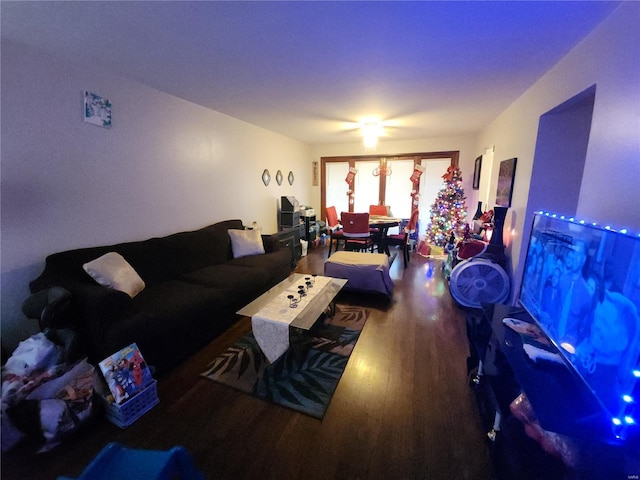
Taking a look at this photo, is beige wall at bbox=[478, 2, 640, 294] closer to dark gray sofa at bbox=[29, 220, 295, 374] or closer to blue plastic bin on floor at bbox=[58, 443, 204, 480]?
blue plastic bin on floor at bbox=[58, 443, 204, 480]

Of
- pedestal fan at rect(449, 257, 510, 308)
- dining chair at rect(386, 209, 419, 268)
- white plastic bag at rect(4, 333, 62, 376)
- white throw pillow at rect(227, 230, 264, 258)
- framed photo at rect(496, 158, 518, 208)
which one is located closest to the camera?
white plastic bag at rect(4, 333, 62, 376)

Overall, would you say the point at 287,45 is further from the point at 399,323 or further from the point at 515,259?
the point at 515,259

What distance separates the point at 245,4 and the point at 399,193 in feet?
16.9

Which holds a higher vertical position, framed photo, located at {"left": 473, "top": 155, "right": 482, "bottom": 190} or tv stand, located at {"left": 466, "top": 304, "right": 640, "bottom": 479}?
framed photo, located at {"left": 473, "top": 155, "right": 482, "bottom": 190}

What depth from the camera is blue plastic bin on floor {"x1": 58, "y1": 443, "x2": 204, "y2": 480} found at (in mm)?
1006

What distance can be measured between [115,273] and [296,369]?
167 cm

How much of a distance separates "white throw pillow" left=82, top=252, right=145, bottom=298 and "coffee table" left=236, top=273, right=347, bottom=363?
37.9 inches

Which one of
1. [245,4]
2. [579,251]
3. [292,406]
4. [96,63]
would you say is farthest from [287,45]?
[292,406]

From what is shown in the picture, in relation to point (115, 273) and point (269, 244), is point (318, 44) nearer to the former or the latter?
point (115, 273)

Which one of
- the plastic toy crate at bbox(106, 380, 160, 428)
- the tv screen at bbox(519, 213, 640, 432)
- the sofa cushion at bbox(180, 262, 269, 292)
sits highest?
the tv screen at bbox(519, 213, 640, 432)

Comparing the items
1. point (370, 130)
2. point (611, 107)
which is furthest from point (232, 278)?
point (370, 130)

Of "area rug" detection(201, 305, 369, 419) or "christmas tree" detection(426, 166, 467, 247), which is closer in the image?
"area rug" detection(201, 305, 369, 419)

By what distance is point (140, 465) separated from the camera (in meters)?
1.04

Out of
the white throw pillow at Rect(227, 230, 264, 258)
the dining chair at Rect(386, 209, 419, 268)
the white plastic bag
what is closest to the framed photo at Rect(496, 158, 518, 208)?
the dining chair at Rect(386, 209, 419, 268)
